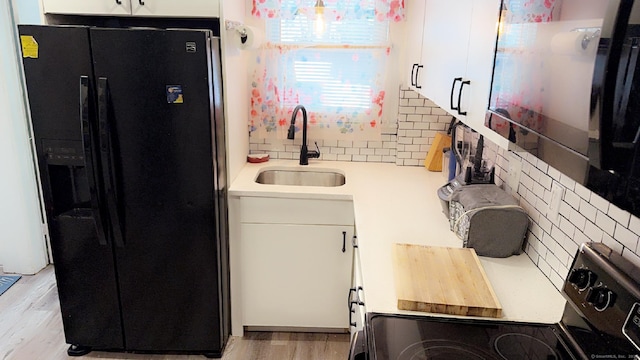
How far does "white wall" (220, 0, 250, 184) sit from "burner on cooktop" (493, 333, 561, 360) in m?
1.57

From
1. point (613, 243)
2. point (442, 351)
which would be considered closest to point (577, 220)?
point (613, 243)

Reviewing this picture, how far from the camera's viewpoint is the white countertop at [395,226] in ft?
4.41

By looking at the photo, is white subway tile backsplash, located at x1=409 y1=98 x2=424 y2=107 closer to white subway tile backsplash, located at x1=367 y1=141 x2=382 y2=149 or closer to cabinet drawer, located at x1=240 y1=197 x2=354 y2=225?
white subway tile backsplash, located at x1=367 y1=141 x2=382 y2=149

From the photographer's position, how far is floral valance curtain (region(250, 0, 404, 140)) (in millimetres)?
2654

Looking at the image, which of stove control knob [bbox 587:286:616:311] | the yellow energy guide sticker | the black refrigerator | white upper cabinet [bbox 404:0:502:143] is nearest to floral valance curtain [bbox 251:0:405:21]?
white upper cabinet [bbox 404:0:502:143]

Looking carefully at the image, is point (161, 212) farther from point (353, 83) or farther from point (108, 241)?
point (353, 83)

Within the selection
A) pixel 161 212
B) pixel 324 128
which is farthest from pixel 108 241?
pixel 324 128

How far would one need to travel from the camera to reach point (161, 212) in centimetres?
218

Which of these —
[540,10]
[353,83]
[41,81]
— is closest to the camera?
[540,10]

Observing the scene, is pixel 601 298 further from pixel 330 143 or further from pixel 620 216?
pixel 330 143

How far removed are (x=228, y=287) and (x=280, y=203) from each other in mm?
562

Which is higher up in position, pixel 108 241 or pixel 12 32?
pixel 12 32

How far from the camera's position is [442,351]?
1121mm

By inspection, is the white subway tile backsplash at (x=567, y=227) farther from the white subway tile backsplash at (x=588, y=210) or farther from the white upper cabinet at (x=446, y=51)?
the white upper cabinet at (x=446, y=51)
